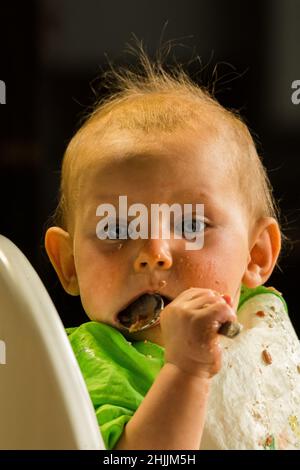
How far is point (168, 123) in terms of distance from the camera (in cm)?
77

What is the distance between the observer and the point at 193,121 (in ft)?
2.58

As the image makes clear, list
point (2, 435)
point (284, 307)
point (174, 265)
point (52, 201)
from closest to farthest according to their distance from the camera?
point (2, 435) < point (174, 265) < point (284, 307) < point (52, 201)

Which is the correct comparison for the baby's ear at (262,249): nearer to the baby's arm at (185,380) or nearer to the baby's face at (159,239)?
the baby's face at (159,239)

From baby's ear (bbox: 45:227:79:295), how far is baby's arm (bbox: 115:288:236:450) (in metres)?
0.20

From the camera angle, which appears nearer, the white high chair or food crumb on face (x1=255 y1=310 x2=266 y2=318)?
the white high chair

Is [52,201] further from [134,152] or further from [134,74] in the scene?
[134,152]

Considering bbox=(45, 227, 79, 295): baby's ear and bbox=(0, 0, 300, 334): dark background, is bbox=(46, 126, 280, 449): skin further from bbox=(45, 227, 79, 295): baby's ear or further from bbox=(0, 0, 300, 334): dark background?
bbox=(0, 0, 300, 334): dark background

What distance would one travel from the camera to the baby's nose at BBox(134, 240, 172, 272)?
720mm

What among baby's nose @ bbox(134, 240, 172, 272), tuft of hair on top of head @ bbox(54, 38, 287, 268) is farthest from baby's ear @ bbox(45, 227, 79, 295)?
baby's nose @ bbox(134, 240, 172, 272)

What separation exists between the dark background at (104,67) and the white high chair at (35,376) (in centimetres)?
45

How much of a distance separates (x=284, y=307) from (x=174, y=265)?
0.17 metres

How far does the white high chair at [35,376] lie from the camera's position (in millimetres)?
591

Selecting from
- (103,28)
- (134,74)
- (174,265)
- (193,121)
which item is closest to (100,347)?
(174,265)

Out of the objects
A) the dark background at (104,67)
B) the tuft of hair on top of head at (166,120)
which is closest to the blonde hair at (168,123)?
the tuft of hair on top of head at (166,120)
